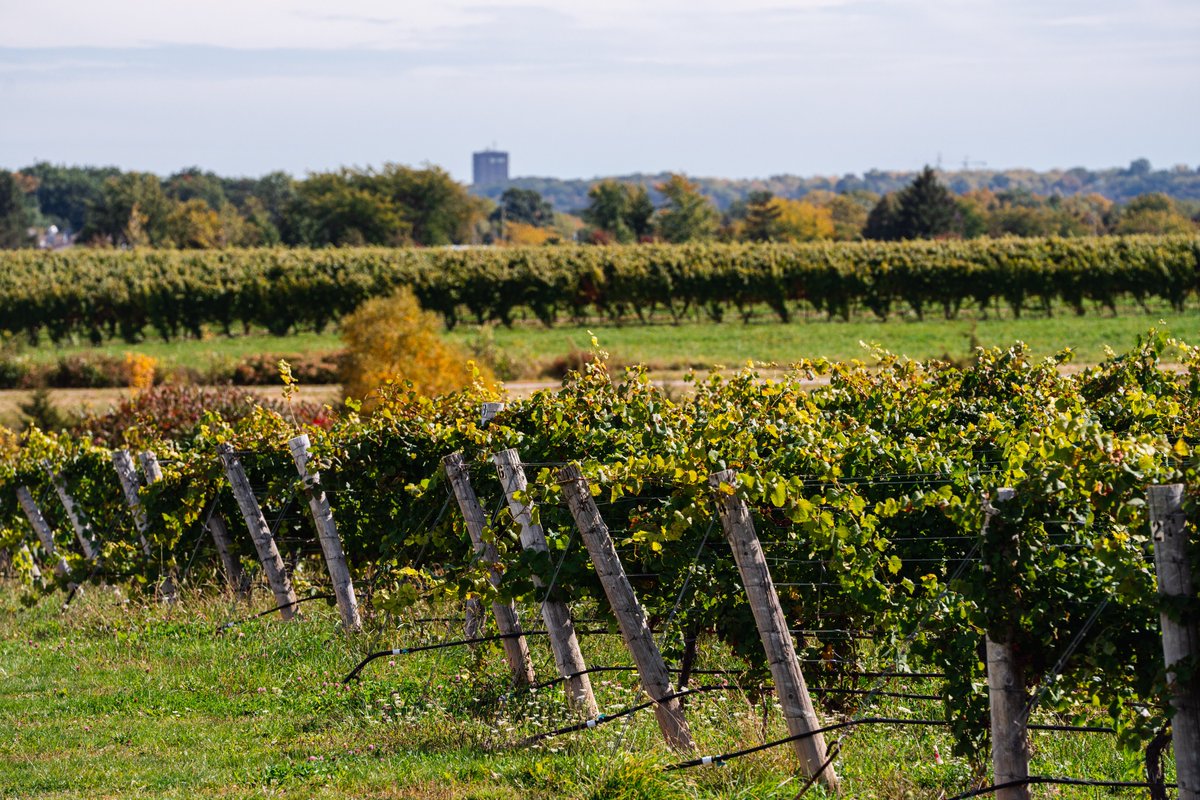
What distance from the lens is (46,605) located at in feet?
34.0

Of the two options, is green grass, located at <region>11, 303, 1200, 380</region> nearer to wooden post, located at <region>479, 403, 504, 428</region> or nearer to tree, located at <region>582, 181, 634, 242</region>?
wooden post, located at <region>479, 403, 504, 428</region>

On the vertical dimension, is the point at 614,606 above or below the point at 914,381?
below

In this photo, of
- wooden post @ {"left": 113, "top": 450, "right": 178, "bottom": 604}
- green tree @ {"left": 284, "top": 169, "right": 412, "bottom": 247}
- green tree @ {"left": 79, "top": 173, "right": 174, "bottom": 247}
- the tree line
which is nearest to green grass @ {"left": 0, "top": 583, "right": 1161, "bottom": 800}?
wooden post @ {"left": 113, "top": 450, "right": 178, "bottom": 604}

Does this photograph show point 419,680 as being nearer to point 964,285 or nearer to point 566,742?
point 566,742

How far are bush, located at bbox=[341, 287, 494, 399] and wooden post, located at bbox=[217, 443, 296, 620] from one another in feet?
45.5

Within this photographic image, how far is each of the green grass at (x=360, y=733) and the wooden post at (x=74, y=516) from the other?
2.03m

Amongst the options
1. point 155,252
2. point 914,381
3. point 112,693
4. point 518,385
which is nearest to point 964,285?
point 518,385

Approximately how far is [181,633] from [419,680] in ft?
7.74

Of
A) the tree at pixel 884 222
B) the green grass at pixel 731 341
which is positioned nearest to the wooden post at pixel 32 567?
the green grass at pixel 731 341

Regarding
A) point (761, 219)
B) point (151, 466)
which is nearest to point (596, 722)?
point (151, 466)

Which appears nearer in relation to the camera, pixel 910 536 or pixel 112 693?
pixel 910 536

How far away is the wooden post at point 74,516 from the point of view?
10438 millimetres

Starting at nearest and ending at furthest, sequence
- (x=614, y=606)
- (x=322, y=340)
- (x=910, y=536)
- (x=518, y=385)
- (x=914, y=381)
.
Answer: (x=614, y=606), (x=910, y=536), (x=914, y=381), (x=518, y=385), (x=322, y=340)

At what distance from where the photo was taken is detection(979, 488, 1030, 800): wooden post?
14.3ft
